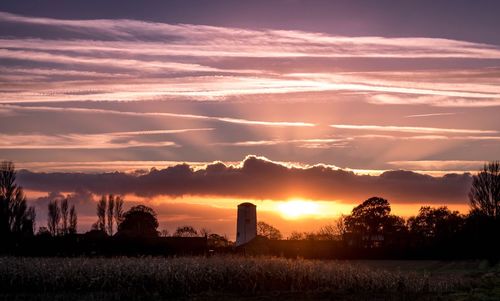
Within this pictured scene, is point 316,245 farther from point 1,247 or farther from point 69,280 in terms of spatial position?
point 69,280

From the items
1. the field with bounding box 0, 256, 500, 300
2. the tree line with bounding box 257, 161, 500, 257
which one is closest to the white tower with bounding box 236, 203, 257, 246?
the tree line with bounding box 257, 161, 500, 257

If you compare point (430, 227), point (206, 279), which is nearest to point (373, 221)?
point (430, 227)

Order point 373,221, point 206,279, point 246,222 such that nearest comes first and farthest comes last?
point 206,279
point 246,222
point 373,221

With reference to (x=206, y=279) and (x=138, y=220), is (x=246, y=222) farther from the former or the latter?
(x=206, y=279)

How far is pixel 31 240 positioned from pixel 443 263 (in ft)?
122

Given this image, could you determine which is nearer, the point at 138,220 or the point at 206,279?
the point at 206,279

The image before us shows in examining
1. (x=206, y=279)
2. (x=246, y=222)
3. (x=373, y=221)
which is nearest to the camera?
(x=206, y=279)

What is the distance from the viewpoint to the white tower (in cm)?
9438

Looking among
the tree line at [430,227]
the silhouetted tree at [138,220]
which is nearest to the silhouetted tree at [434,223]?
the tree line at [430,227]

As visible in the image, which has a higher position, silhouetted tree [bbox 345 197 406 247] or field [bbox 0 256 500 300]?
silhouetted tree [bbox 345 197 406 247]

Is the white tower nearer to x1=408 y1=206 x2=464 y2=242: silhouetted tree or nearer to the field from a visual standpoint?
x1=408 y1=206 x2=464 y2=242: silhouetted tree

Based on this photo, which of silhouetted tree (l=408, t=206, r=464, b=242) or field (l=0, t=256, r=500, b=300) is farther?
silhouetted tree (l=408, t=206, r=464, b=242)

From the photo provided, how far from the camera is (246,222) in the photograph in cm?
9556

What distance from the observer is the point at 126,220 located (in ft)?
359
